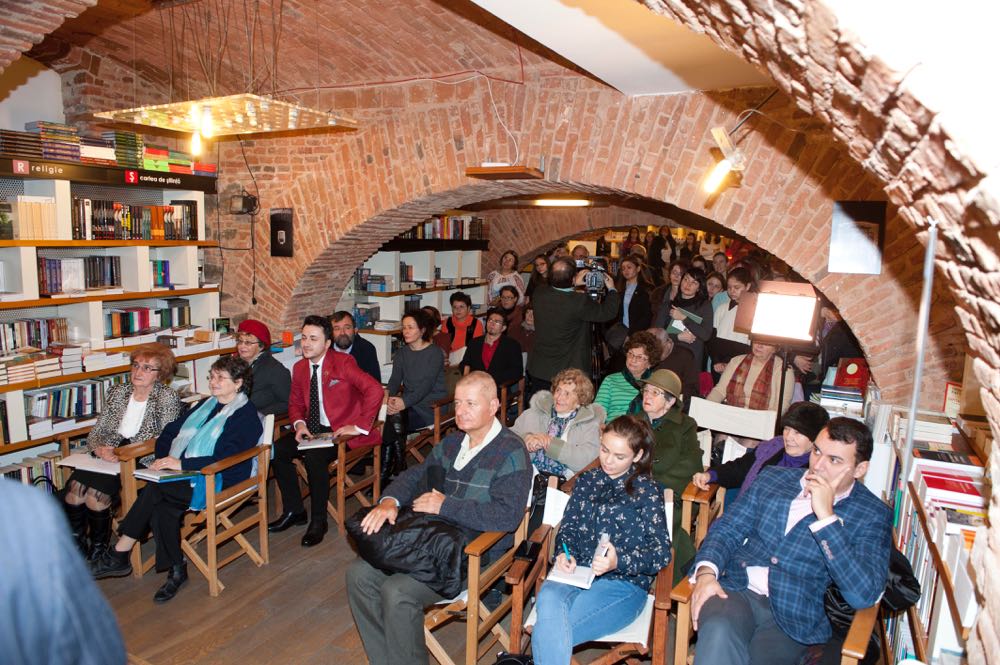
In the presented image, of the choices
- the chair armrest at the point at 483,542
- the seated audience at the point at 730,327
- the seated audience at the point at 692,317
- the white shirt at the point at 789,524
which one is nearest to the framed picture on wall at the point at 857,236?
the seated audience at the point at 730,327

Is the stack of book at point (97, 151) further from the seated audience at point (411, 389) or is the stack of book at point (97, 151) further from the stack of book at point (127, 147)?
the seated audience at point (411, 389)

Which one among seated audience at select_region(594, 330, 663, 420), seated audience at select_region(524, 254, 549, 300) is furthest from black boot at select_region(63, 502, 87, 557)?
seated audience at select_region(524, 254, 549, 300)

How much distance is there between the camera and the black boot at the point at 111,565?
4.01 meters

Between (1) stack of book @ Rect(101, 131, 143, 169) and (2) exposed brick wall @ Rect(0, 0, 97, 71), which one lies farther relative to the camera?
(1) stack of book @ Rect(101, 131, 143, 169)

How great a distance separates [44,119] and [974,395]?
6.83 m

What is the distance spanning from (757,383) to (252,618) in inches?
132

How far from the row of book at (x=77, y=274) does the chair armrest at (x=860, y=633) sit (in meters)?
5.29

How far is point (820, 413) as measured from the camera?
3.32 metres

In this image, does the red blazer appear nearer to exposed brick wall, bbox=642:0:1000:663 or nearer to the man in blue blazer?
the man in blue blazer

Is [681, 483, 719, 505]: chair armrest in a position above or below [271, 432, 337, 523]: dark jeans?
above

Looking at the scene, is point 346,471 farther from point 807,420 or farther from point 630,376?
point 807,420

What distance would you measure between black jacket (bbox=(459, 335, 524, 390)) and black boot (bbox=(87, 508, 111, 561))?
3010mm

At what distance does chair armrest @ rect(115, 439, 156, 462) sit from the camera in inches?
156

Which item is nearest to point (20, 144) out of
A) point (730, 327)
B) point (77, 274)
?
point (77, 274)
